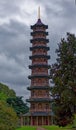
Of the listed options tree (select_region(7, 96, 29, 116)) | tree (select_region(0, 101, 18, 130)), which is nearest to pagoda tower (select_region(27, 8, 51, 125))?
tree (select_region(7, 96, 29, 116))

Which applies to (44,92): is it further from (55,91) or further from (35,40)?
(55,91)

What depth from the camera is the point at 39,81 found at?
84188 millimetres

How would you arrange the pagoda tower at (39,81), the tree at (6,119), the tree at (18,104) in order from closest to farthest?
the tree at (6,119) < the pagoda tower at (39,81) < the tree at (18,104)

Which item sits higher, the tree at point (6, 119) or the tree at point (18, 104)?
the tree at point (18, 104)

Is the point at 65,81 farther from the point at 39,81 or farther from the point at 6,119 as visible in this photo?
the point at 39,81

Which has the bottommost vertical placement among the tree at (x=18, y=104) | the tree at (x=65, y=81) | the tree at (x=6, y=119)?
the tree at (x=6, y=119)

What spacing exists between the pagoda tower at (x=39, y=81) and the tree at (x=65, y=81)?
36.7 metres

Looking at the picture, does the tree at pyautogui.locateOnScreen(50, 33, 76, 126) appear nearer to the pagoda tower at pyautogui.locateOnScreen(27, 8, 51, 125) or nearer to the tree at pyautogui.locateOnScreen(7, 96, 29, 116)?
the pagoda tower at pyautogui.locateOnScreen(27, 8, 51, 125)

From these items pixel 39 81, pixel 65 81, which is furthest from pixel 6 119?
pixel 39 81

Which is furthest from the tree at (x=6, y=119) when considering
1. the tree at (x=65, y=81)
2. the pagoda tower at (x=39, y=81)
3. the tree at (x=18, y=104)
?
the tree at (x=18, y=104)

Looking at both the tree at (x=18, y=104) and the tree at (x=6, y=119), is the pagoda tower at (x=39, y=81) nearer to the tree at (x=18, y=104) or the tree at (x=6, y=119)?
the tree at (x=18, y=104)

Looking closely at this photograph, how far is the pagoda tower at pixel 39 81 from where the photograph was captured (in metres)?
82.5

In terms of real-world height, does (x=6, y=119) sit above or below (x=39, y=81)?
below

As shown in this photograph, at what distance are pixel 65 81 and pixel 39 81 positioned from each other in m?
40.2
